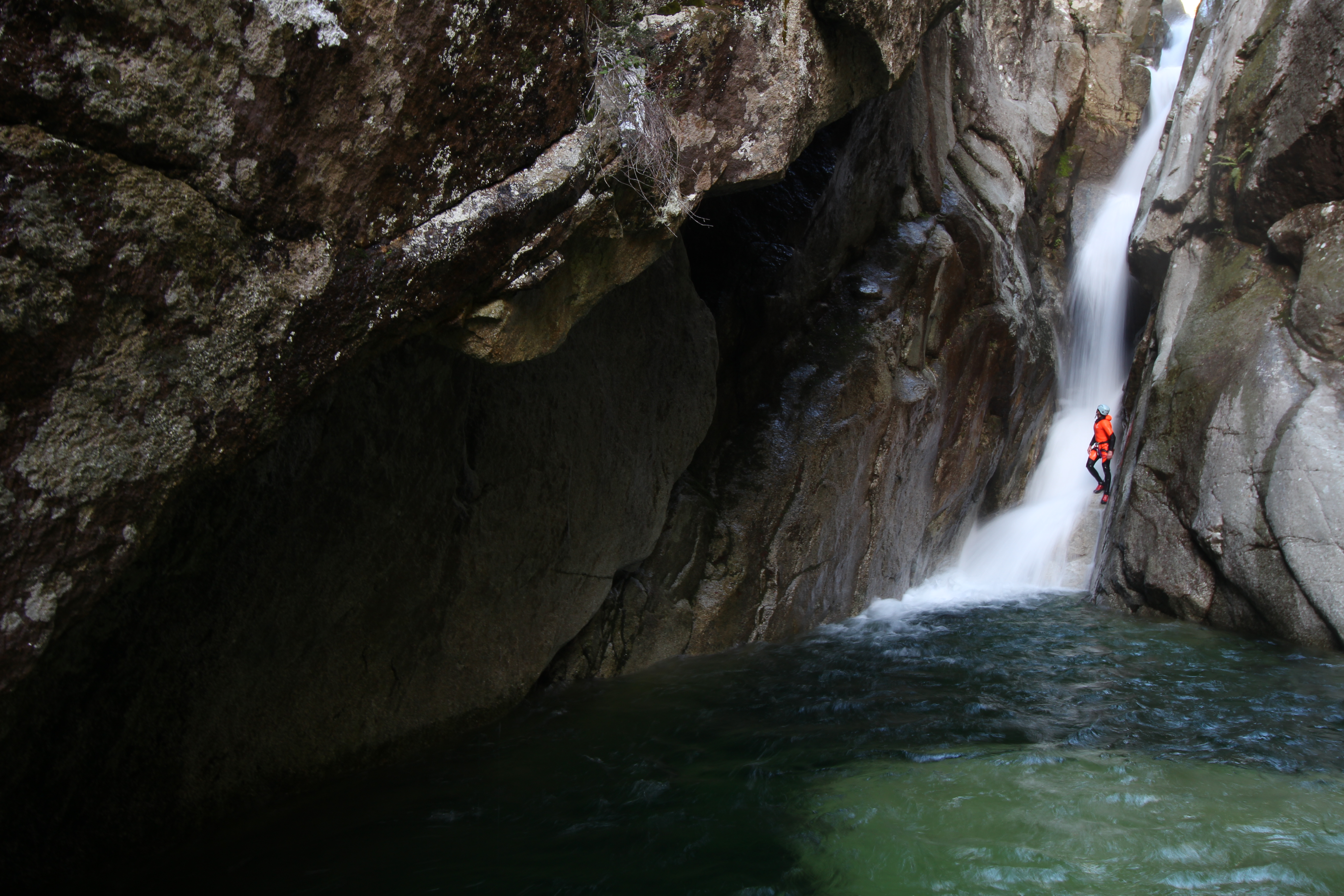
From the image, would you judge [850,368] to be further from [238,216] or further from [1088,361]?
[1088,361]

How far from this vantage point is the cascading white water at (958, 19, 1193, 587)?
51.4 feet

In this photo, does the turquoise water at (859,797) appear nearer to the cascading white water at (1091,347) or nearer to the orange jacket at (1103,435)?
the orange jacket at (1103,435)

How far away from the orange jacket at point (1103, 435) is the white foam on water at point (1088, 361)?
1.56 ft

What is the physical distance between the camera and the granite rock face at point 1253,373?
342 inches

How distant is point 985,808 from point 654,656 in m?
4.05

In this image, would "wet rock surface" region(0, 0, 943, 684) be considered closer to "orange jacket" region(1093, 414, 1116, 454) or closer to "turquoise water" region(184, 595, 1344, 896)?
"turquoise water" region(184, 595, 1344, 896)

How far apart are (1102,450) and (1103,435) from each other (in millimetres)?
299

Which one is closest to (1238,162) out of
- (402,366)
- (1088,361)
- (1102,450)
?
(1102,450)

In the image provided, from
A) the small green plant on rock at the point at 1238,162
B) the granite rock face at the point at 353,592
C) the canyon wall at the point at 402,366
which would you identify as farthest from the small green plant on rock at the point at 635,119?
the small green plant on rock at the point at 1238,162

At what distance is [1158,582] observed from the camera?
Result: 33.4 feet

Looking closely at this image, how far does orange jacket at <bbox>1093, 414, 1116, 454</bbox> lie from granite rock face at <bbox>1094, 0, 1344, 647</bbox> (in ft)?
7.92

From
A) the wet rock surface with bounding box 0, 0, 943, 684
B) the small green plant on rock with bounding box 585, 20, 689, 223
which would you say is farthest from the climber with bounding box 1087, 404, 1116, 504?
the wet rock surface with bounding box 0, 0, 943, 684

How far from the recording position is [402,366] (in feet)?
16.8

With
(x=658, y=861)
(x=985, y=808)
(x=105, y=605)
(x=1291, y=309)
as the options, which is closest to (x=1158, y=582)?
(x=1291, y=309)
